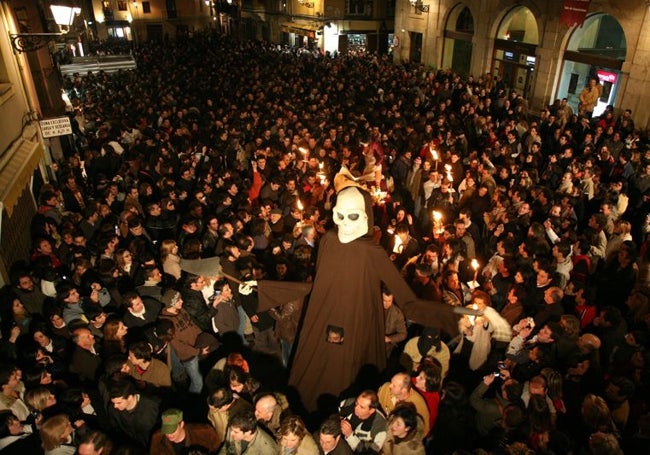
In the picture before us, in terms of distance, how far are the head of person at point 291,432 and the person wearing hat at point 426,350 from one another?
1572 millimetres

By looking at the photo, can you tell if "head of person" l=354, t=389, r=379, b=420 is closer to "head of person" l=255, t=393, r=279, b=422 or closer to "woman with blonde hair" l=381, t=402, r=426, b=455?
"woman with blonde hair" l=381, t=402, r=426, b=455

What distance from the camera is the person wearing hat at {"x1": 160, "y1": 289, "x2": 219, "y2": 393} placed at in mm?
5273

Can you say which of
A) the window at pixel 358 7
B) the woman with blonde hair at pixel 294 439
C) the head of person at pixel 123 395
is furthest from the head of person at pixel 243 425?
the window at pixel 358 7

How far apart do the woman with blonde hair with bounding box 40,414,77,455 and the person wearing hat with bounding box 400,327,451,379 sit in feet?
10.7

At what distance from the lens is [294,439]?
367 cm

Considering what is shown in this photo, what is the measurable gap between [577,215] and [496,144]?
3.47 metres

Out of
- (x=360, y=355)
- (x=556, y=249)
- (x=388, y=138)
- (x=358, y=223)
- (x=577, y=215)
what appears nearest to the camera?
(x=358, y=223)

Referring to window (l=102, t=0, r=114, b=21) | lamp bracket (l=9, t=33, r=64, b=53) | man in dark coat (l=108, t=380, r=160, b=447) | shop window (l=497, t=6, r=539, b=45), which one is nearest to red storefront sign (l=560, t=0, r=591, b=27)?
shop window (l=497, t=6, r=539, b=45)

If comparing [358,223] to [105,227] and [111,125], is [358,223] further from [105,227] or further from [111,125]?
[111,125]

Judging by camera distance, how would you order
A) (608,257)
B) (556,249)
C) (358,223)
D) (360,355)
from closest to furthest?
(358,223), (360,355), (556,249), (608,257)

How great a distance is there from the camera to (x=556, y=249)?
6.32 metres

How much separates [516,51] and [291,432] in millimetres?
20452

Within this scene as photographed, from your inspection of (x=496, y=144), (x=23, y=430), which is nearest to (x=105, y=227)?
(x=23, y=430)

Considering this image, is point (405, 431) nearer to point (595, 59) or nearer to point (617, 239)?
point (617, 239)
